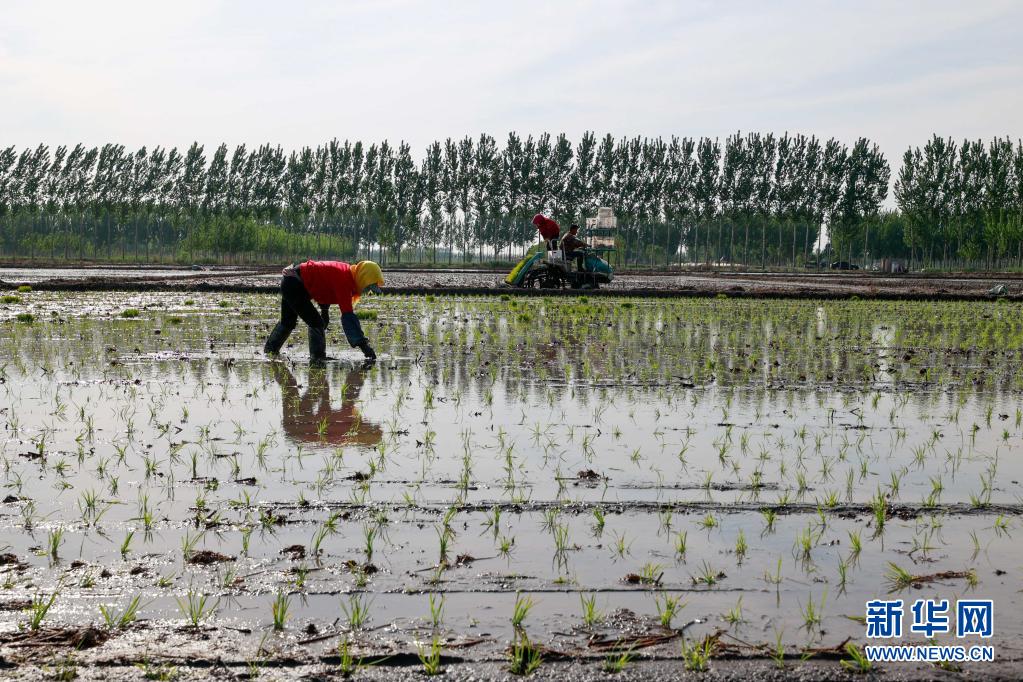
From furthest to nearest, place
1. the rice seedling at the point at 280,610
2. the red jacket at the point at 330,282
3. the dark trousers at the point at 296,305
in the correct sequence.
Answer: the dark trousers at the point at 296,305 < the red jacket at the point at 330,282 < the rice seedling at the point at 280,610

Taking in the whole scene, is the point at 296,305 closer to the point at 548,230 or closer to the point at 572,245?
the point at 548,230

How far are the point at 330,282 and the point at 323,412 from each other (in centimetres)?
464

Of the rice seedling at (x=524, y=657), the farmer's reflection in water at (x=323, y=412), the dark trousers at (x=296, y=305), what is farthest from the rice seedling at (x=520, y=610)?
the dark trousers at (x=296, y=305)

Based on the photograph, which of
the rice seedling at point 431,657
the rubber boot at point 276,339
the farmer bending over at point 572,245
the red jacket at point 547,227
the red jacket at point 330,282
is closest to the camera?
the rice seedling at point 431,657

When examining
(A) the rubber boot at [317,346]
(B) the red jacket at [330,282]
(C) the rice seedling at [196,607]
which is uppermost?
(B) the red jacket at [330,282]

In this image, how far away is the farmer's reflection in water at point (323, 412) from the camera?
26.8 feet

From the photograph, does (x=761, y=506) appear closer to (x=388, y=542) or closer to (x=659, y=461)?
(x=659, y=461)

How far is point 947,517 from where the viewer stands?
5922mm

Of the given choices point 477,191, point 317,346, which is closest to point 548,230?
point 317,346

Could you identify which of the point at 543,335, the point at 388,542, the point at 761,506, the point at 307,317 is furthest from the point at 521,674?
the point at 543,335

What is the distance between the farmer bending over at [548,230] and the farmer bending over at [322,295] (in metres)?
17.9

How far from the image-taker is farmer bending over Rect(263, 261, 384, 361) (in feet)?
44.2

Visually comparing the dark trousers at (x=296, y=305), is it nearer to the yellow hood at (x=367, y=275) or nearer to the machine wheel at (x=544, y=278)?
the yellow hood at (x=367, y=275)

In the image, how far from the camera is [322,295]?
544 inches
